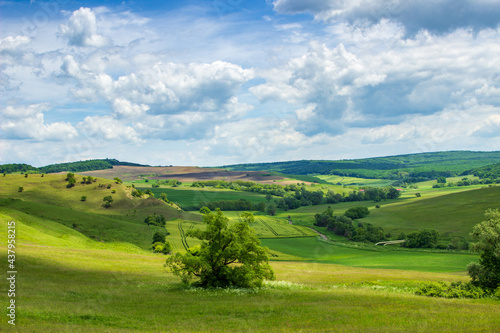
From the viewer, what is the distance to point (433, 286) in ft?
117

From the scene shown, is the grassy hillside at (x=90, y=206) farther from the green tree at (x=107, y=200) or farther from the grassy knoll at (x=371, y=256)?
the grassy knoll at (x=371, y=256)

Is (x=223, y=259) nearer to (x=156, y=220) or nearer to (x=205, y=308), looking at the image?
(x=205, y=308)

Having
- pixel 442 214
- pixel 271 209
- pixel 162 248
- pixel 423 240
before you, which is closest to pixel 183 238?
pixel 162 248

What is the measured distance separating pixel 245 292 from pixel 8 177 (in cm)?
17542

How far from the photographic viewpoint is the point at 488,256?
35.0 meters

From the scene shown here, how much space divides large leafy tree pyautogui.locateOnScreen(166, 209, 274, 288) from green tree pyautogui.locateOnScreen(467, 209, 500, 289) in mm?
21318

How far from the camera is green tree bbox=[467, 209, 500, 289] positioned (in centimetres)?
3426

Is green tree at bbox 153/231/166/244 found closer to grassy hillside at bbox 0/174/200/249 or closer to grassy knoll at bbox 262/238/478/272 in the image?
grassy hillside at bbox 0/174/200/249

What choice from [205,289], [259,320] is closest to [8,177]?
[205,289]

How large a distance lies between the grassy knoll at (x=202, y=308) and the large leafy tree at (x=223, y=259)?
2.00 m

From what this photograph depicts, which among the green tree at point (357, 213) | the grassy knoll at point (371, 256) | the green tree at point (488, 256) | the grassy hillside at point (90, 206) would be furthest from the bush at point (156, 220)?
the green tree at point (488, 256)

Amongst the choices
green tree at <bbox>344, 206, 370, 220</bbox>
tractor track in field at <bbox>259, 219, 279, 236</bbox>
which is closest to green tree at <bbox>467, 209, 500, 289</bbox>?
tractor track in field at <bbox>259, 219, 279, 236</bbox>

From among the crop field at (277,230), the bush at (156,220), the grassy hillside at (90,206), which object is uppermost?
the grassy hillside at (90,206)

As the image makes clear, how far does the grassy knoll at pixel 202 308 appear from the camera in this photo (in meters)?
19.6
